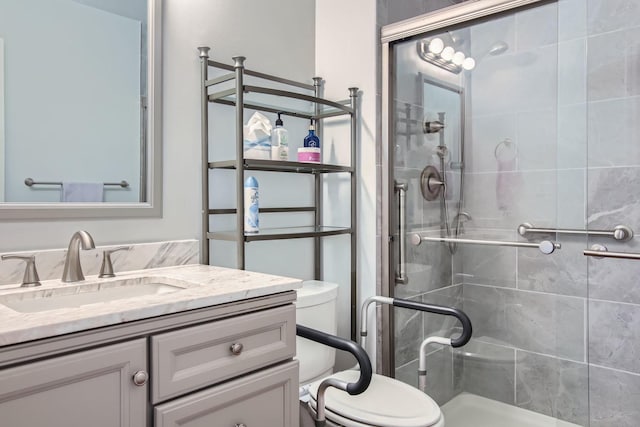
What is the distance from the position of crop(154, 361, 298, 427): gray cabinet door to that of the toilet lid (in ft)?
0.97

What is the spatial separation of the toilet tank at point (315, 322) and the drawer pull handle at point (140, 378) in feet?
2.50

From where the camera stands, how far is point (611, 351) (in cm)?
188

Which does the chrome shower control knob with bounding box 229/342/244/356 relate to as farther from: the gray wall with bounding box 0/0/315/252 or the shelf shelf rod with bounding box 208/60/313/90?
the shelf shelf rod with bounding box 208/60/313/90

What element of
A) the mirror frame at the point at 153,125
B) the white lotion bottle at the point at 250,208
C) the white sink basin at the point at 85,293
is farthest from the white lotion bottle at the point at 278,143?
the white sink basin at the point at 85,293

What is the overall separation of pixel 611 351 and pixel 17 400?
6.73 feet

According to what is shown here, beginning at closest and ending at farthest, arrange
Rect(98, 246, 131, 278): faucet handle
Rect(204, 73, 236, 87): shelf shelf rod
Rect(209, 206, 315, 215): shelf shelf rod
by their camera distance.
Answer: Rect(98, 246, 131, 278): faucet handle → Rect(204, 73, 236, 87): shelf shelf rod → Rect(209, 206, 315, 215): shelf shelf rod

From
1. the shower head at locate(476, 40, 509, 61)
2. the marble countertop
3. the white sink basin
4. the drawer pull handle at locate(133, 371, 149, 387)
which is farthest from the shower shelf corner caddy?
the drawer pull handle at locate(133, 371, 149, 387)

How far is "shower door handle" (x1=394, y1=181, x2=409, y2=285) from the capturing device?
2.06 m

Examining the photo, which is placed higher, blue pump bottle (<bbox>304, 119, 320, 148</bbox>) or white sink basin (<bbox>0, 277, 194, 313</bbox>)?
blue pump bottle (<bbox>304, 119, 320, 148</bbox>)

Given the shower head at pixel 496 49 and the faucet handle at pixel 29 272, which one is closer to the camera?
the faucet handle at pixel 29 272

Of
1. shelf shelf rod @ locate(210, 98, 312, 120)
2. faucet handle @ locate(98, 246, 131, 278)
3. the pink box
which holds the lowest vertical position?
faucet handle @ locate(98, 246, 131, 278)

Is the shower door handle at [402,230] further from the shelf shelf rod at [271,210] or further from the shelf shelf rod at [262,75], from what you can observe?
the shelf shelf rod at [262,75]

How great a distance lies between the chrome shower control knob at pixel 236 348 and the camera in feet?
3.62

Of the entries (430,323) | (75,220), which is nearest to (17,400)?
(75,220)
